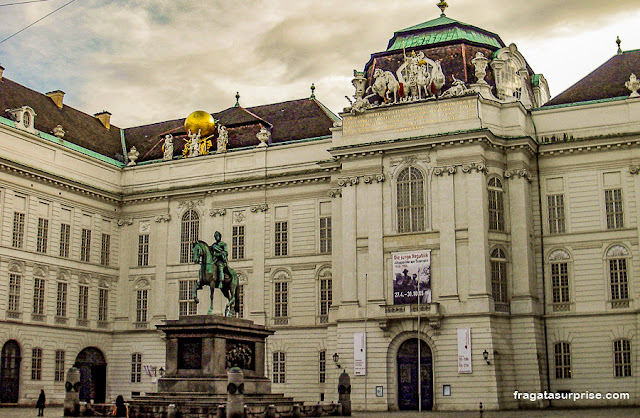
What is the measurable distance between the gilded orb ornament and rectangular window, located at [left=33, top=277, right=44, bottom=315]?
45.4ft

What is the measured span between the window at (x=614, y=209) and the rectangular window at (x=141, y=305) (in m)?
28.5

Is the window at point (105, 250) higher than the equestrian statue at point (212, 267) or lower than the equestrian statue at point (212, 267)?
higher

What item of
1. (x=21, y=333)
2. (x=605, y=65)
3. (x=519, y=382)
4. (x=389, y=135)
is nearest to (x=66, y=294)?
(x=21, y=333)

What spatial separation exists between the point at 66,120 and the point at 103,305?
12.5 metres

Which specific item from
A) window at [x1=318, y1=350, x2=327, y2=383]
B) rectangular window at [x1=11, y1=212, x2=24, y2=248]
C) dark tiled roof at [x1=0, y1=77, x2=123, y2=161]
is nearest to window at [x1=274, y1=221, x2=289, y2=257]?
window at [x1=318, y1=350, x2=327, y2=383]

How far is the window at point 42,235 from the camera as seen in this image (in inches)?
2008

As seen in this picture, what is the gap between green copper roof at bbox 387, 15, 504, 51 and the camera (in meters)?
52.0

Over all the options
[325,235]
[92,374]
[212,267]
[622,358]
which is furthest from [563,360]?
[92,374]

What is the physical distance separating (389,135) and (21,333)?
76.1 ft

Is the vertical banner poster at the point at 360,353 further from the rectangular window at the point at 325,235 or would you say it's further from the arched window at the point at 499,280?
the arched window at the point at 499,280

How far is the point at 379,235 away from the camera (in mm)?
47125

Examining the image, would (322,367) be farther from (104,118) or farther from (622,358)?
(104,118)

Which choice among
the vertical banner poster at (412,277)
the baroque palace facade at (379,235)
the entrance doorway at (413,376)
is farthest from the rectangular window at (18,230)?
the entrance doorway at (413,376)

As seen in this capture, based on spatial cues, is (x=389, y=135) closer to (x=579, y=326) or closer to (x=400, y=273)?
(x=400, y=273)
